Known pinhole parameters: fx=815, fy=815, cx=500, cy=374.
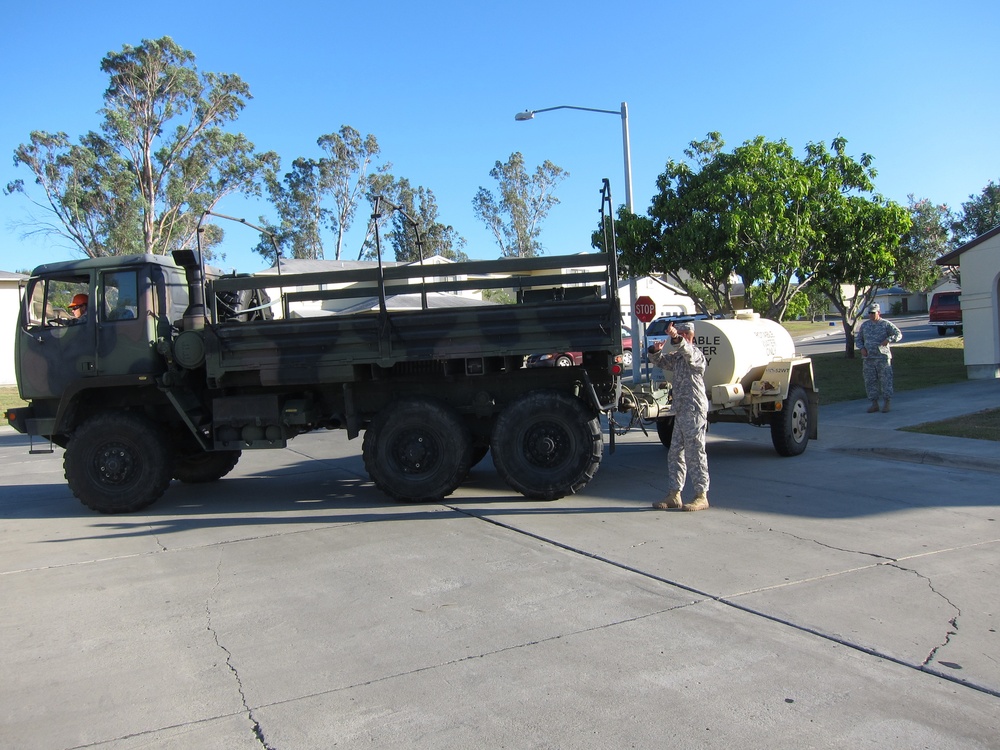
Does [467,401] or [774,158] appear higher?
[774,158]

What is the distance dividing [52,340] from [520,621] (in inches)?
258

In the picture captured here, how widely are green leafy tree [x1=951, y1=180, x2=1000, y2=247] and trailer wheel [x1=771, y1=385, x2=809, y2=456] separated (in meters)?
39.2

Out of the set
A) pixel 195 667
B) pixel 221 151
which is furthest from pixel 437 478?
pixel 221 151

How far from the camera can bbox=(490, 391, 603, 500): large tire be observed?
27.7 ft

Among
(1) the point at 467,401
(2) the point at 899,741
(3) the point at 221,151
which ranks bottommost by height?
(2) the point at 899,741

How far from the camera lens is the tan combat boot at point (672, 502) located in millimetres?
7906

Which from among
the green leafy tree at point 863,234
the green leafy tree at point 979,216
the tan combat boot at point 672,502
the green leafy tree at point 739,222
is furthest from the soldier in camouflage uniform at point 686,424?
the green leafy tree at point 979,216

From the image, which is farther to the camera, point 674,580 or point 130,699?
point 674,580

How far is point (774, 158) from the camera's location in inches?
769

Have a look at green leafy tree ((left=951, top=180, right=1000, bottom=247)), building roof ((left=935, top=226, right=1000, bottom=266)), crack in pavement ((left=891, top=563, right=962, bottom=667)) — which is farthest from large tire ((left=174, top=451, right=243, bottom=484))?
green leafy tree ((left=951, top=180, right=1000, bottom=247))

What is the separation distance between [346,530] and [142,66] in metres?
37.6

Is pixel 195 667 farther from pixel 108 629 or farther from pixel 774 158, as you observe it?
pixel 774 158

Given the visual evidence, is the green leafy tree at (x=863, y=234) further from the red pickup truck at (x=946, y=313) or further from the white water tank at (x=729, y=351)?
the red pickup truck at (x=946, y=313)

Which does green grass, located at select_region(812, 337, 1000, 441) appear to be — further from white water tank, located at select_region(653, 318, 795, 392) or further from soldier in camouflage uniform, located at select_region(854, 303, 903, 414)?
white water tank, located at select_region(653, 318, 795, 392)
